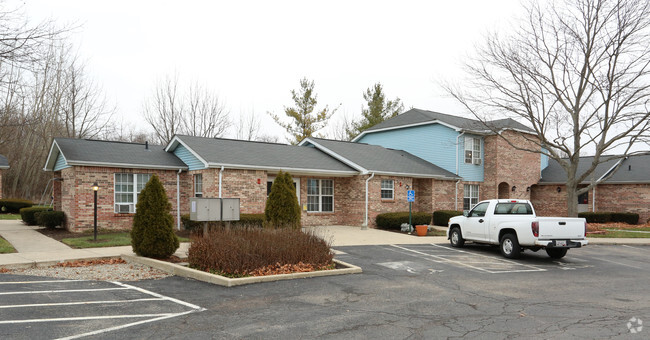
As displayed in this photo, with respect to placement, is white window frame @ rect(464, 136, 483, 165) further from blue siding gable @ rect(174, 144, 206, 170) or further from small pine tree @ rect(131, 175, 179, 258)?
small pine tree @ rect(131, 175, 179, 258)

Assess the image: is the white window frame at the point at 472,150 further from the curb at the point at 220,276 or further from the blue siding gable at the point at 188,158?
the curb at the point at 220,276

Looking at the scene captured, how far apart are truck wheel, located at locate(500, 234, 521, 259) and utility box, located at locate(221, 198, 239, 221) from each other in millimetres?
8020

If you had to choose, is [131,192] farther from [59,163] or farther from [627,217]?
[627,217]

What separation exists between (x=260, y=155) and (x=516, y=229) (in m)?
12.0

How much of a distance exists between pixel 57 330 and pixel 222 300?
8.32 feet

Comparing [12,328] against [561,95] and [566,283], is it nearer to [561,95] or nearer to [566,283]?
[566,283]

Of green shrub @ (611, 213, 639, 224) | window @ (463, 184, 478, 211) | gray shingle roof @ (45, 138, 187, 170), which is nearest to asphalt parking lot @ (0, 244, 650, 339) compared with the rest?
gray shingle roof @ (45, 138, 187, 170)

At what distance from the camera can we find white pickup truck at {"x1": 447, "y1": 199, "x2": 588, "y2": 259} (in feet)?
40.6

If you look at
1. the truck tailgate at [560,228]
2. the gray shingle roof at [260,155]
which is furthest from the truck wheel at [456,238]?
the gray shingle roof at [260,155]

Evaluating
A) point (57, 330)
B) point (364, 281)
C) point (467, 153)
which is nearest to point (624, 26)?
point (467, 153)

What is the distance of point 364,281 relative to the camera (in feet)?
31.3

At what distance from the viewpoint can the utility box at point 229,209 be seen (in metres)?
12.4

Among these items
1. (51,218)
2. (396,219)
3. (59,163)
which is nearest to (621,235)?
(396,219)

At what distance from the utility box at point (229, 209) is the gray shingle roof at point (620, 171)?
24.2 meters
